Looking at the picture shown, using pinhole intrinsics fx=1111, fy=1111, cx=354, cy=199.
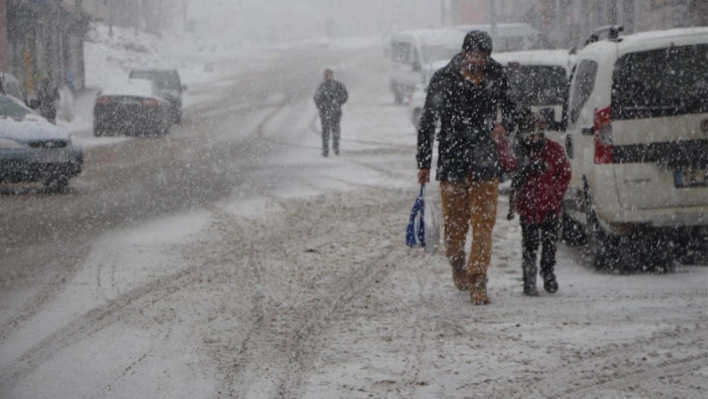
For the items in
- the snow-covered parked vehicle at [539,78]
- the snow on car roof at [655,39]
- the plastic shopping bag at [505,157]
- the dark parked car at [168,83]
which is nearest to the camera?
the plastic shopping bag at [505,157]

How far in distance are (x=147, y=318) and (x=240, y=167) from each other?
38.8 ft

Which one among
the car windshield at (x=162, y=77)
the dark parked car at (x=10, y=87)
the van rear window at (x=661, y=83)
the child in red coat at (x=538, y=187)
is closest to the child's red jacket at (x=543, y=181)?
the child in red coat at (x=538, y=187)

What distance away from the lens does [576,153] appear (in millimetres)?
9469

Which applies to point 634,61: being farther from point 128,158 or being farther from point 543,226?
point 128,158

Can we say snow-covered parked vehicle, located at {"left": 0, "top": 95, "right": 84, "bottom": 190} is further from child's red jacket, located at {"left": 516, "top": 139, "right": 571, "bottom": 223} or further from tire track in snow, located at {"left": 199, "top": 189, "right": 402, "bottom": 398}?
child's red jacket, located at {"left": 516, "top": 139, "right": 571, "bottom": 223}

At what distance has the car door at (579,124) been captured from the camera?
352 inches

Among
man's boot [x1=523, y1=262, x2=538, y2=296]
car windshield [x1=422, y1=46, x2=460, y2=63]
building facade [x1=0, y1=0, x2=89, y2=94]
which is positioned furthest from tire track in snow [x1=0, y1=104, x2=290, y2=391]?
building facade [x1=0, y1=0, x2=89, y2=94]

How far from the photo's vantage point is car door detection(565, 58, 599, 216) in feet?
29.3

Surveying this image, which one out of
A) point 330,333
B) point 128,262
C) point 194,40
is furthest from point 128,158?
point 194,40

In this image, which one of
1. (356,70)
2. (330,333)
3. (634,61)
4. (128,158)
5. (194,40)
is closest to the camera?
(330,333)

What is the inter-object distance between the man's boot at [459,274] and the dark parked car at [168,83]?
2319 cm

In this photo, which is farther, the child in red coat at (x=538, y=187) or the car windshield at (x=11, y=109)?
the car windshield at (x=11, y=109)

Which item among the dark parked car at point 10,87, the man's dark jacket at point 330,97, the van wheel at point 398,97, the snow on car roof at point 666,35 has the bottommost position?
the van wheel at point 398,97

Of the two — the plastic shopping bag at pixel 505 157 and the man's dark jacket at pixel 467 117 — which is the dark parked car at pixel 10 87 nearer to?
the man's dark jacket at pixel 467 117
